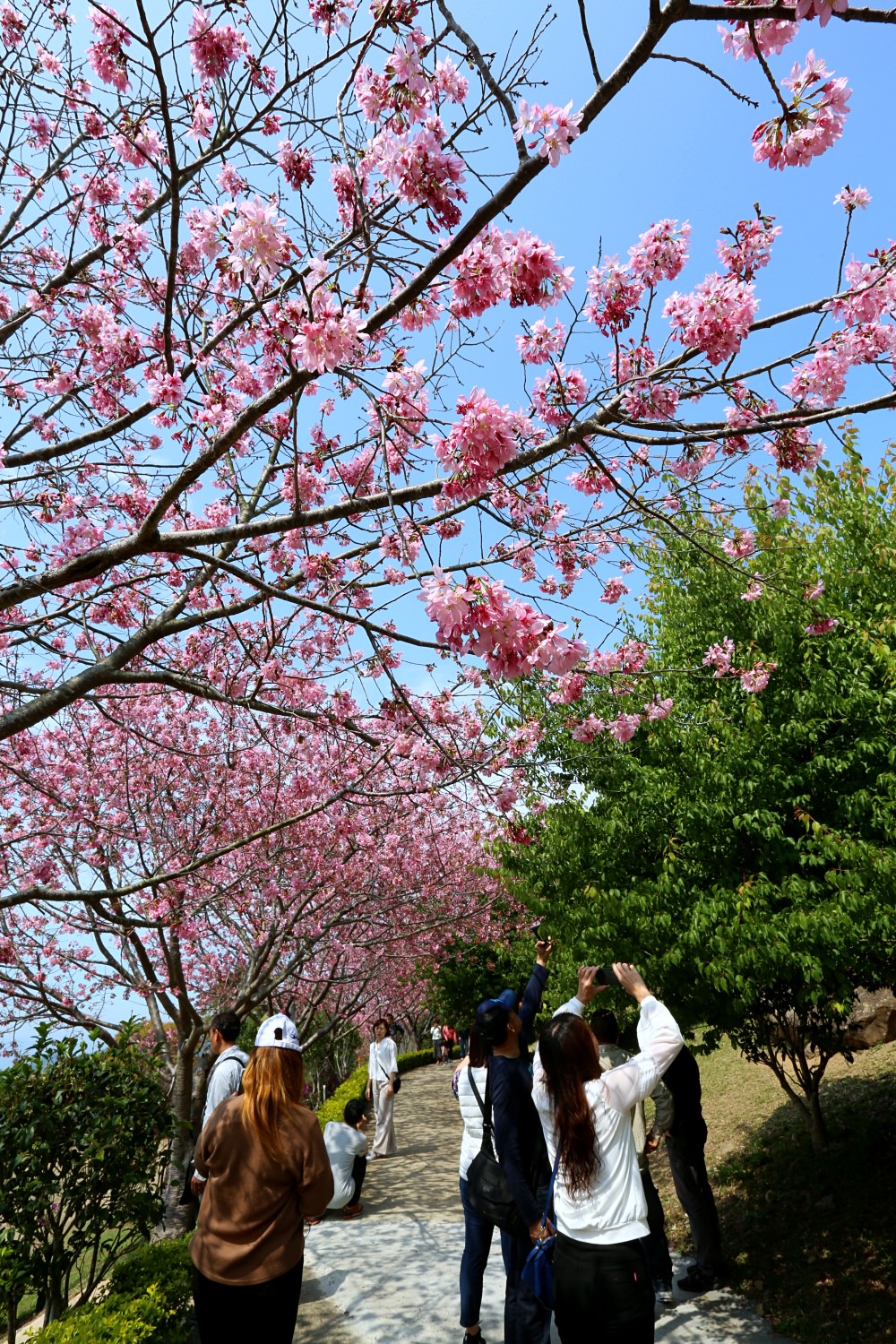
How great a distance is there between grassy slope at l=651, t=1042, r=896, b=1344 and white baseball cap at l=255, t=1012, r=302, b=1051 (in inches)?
158

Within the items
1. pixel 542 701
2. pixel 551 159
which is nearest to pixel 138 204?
pixel 551 159

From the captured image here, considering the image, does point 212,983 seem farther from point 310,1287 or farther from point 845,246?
point 845,246

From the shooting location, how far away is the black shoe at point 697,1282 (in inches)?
217

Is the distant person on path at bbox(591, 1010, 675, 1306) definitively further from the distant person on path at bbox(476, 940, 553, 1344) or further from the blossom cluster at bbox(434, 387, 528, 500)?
the blossom cluster at bbox(434, 387, 528, 500)

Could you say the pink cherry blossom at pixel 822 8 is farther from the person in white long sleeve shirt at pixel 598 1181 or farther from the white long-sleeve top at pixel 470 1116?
the white long-sleeve top at pixel 470 1116

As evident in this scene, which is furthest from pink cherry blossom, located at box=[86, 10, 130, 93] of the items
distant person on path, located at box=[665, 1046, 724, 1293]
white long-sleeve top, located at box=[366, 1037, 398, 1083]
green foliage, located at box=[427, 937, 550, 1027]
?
green foliage, located at box=[427, 937, 550, 1027]

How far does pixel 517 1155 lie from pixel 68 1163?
9.41ft

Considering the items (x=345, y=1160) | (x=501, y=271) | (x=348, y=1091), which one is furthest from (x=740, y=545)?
(x=348, y=1091)

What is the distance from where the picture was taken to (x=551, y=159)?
2.69 meters

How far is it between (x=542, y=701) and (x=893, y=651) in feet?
11.6

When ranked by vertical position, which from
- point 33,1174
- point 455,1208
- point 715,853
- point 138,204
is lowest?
point 455,1208

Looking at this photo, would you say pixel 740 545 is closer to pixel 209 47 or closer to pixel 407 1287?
pixel 209 47

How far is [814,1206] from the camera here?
6383 millimetres

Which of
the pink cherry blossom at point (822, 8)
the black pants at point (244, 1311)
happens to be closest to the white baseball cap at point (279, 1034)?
the black pants at point (244, 1311)
